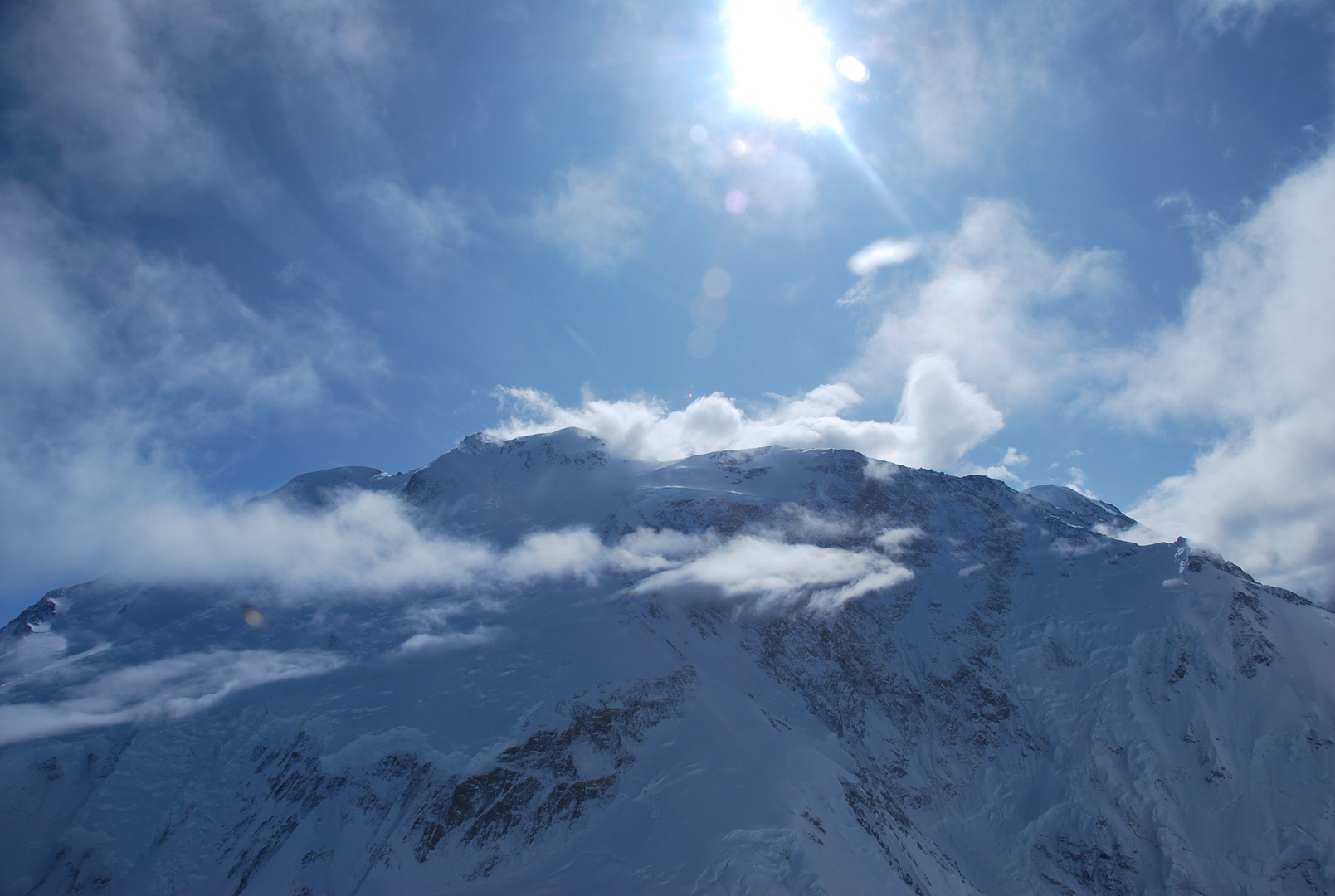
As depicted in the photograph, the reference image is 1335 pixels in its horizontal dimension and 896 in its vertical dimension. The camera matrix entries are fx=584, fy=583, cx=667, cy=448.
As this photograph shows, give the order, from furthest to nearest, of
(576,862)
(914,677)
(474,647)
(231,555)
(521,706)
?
(231,555) < (914,677) < (474,647) < (521,706) < (576,862)

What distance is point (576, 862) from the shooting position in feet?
154

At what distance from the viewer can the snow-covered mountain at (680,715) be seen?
4931 cm

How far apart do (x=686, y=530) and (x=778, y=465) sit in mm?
34464

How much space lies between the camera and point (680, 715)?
6072 cm

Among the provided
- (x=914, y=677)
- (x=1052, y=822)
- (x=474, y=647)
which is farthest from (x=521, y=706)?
Answer: (x=1052, y=822)

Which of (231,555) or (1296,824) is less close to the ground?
(231,555)

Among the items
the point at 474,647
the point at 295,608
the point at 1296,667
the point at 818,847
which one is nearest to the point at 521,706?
the point at 474,647

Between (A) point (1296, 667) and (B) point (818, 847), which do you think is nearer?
(B) point (818, 847)

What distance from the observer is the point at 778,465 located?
122 meters

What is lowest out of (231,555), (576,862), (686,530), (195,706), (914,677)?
(576,862)

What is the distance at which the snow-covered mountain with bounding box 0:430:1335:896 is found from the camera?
162ft

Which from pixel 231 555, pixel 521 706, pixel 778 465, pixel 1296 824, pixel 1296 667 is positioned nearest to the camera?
pixel 521 706

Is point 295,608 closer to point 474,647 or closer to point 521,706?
point 474,647

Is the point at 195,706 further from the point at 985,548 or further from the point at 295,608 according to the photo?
the point at 985,548
